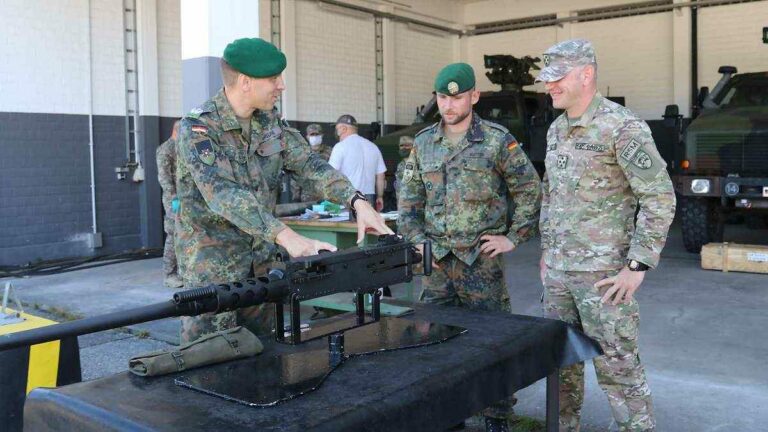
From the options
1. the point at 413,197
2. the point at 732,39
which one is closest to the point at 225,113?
the point at 413,197

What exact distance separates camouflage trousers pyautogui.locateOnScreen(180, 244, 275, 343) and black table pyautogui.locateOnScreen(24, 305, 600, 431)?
1.49 ft

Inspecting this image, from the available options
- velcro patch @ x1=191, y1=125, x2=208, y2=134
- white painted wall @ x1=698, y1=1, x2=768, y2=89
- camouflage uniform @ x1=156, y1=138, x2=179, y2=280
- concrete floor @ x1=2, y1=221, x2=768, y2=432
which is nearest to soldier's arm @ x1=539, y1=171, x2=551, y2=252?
concrete floor @ x1=2, y1=221, x2=768, y2=432

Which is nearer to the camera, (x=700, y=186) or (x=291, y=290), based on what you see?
(x=291, y=290)

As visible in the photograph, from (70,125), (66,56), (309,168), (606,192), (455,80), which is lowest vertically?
(606,192)

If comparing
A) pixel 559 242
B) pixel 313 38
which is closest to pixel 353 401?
pixel 559 242

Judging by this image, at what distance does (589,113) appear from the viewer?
283cm

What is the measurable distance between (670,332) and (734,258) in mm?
2749

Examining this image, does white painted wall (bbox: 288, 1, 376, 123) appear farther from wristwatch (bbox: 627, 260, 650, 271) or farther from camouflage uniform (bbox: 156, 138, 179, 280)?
wristwatch (bbox: 627, 260, 650, 271)

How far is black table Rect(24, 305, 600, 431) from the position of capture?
1601 millimetres

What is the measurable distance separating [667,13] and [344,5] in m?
5.73

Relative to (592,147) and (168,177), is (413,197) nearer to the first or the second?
(592,147)

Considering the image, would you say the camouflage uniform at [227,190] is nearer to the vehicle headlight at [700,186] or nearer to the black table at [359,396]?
the black table at [359,396]

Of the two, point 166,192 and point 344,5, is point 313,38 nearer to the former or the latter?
point 344,5

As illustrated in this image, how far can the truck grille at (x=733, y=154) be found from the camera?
752cm
